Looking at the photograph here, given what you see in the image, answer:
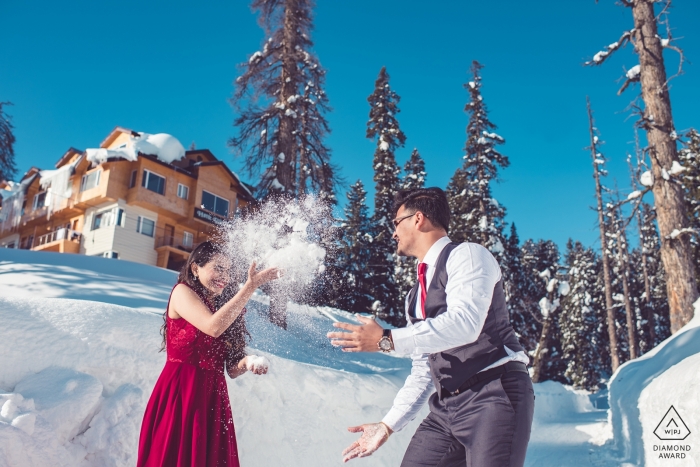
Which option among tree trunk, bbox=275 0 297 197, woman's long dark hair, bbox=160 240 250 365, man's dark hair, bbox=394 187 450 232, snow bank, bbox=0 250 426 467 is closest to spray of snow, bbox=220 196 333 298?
tree trunk, bbox=275 0 297 197

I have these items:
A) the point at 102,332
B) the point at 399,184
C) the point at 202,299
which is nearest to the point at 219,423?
the point at 202,299

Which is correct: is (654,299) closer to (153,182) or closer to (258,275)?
(153,182)

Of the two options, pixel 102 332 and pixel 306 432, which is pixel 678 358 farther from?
pixel 102 332

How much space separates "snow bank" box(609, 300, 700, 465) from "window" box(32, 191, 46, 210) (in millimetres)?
38634

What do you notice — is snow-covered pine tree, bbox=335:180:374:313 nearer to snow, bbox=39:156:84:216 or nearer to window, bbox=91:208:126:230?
window, bbox=91:208:126:230

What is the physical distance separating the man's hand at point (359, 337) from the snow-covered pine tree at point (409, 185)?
99.9 ft

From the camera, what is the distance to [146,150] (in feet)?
110

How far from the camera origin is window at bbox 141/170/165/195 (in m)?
32.8

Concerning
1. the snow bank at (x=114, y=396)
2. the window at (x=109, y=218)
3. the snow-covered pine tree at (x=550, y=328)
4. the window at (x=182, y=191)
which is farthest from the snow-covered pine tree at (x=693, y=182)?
the window at (x=109, y=218)

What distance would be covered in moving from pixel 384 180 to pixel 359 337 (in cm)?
2969

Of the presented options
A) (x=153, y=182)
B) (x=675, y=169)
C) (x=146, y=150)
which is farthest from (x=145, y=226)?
(x=675, y=169)

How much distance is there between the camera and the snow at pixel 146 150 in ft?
105

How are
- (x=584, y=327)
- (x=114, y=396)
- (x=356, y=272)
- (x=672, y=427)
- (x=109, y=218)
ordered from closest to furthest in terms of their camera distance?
(x=114, y=396), (x=672, y=427), (x=356, y=272), (x=109, y=218), (x=584, y=327)

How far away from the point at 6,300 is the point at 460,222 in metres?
23.9
